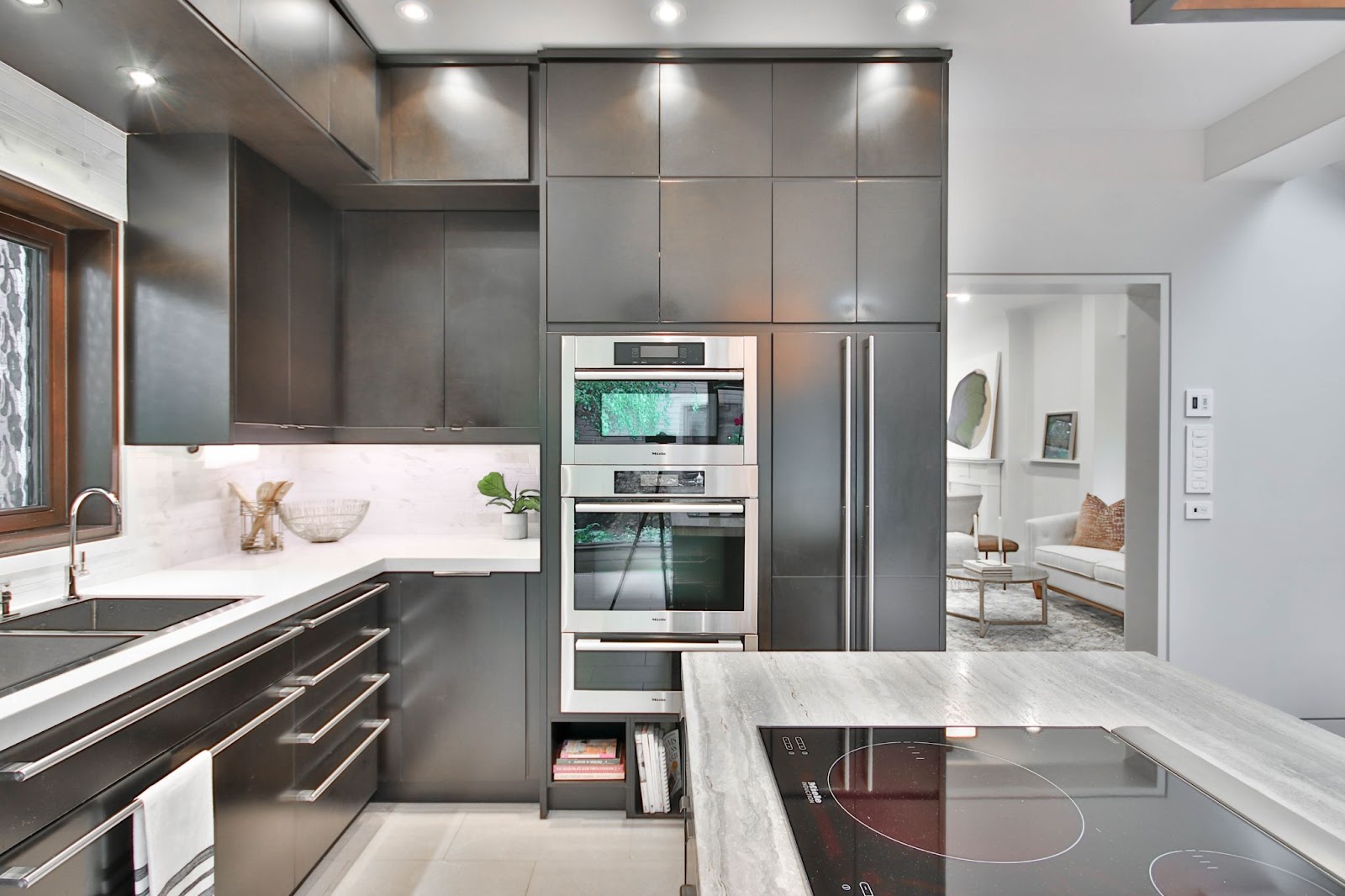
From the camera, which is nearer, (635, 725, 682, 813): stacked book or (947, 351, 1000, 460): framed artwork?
(635, 725, 682, 813): stacked book

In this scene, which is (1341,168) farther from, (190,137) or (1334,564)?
(190,137)

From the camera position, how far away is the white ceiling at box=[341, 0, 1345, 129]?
2.19 meters

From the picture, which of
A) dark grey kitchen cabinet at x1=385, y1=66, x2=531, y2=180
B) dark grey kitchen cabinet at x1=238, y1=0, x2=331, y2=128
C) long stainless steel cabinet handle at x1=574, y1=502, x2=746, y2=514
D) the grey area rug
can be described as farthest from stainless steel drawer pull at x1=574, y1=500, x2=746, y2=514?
the grey area rug

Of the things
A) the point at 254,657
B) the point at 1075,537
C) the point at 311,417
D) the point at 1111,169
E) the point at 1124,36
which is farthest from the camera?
the point at 1075,537

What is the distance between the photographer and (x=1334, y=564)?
3.14m

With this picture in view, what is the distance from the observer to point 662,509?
2.40 m

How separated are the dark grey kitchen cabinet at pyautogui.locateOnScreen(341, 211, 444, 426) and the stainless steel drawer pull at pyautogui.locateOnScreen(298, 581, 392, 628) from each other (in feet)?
2.41

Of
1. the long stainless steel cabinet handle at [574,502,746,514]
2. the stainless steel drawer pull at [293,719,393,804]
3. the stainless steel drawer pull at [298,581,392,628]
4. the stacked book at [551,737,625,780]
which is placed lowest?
the stacked book at [551,737,625,780]

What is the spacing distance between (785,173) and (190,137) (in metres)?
1.89

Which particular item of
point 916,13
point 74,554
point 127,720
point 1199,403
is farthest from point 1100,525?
point 74,554

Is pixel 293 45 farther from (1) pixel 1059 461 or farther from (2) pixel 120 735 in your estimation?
(1) pixel 1059 461

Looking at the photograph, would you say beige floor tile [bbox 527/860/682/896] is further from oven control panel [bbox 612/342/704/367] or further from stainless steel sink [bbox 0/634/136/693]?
oven control panel [bbox 612/342/704/367]

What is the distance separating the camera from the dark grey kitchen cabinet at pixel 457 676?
8.23 feet

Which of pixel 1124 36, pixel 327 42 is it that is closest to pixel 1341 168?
pixel 1124 36
